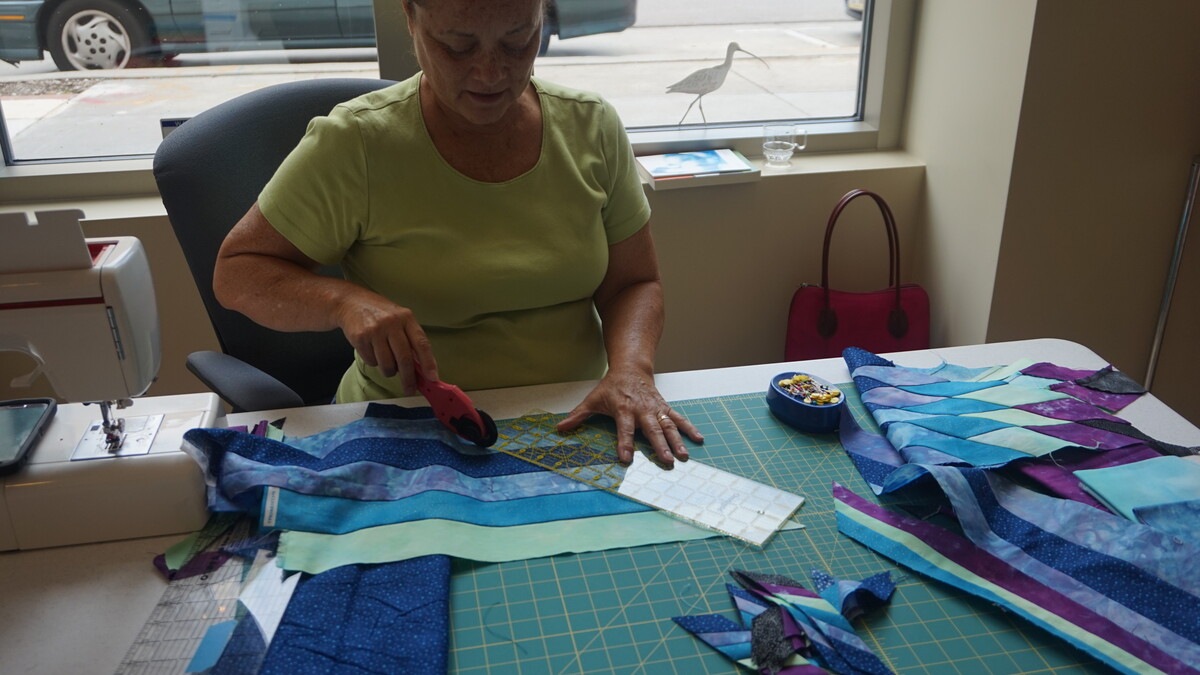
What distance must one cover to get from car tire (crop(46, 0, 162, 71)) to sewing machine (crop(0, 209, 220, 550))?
1.45m

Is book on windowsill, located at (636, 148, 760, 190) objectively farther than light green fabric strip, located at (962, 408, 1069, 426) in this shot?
Yes

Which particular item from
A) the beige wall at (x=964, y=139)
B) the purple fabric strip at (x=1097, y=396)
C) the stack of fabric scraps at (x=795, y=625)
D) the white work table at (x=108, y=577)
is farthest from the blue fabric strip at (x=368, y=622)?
the beige wall at (x=964, y=139)

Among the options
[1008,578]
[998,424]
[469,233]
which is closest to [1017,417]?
[998,424]

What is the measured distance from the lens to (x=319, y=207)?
1423mm

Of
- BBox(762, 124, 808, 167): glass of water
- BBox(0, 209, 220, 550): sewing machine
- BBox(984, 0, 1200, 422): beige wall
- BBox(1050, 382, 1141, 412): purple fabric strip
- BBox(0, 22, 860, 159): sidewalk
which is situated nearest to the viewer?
BBox(0, 209, 220, 550): sewing machine

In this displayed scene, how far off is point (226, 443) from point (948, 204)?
191 cm

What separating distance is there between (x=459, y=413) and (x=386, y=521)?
0.20m

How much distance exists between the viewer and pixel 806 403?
137 cm

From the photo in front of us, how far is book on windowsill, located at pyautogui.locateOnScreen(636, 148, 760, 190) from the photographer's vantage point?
7.84 feet

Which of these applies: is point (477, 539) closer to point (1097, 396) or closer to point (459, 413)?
point (459, 413)

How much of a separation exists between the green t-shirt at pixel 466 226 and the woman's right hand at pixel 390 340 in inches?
7.6

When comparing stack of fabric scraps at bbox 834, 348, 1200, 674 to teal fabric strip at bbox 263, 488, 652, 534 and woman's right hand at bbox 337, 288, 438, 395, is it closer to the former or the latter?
teal fabric strip at bbox 263, 488, 652, 534

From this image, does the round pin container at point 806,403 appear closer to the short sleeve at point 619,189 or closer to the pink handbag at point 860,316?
the short sleeve at point 619,189

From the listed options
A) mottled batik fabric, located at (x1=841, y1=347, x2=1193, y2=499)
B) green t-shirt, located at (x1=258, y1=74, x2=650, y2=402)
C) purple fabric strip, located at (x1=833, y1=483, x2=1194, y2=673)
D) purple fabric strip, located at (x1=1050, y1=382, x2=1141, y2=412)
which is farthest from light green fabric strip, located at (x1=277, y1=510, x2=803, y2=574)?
purple fabric strip, located at (x1=1050, y1=382, x2=1141, y2=412)
